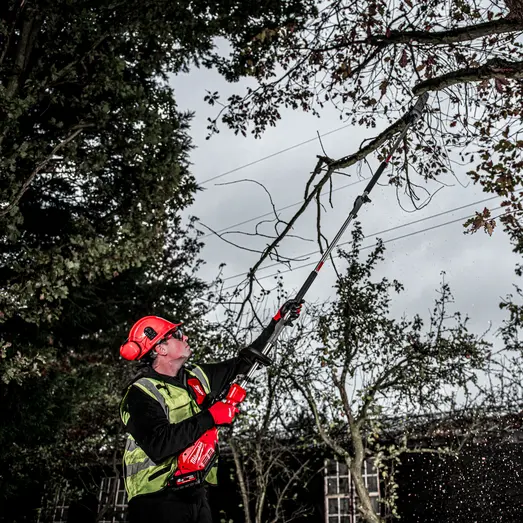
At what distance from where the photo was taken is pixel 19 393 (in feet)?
36.3

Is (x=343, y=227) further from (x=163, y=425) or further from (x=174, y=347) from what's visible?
(x=163, y=425)

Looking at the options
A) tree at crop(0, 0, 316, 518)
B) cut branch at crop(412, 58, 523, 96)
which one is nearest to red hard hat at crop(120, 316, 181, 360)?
cut branch at crop(412, 58, 523, 96)

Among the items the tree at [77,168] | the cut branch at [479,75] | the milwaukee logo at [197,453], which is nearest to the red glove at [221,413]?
the milwaukee logo at [197,453]

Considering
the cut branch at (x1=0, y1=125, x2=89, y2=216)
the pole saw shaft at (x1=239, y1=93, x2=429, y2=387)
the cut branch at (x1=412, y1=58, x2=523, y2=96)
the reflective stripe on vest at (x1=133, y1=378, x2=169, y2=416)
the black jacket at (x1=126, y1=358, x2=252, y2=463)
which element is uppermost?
the cut branch at (x1=0, y1=125, x2=89, y2=216)

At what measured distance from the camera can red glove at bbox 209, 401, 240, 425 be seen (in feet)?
10.3

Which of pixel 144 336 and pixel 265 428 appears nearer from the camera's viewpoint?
pixel 144 336

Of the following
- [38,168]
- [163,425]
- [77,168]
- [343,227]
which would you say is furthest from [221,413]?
[77,168]

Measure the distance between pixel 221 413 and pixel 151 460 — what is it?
1.46ft

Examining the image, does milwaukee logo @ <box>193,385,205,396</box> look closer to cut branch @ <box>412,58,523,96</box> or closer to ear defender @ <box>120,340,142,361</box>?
ear defender @ <box>120,340,142,361</box>

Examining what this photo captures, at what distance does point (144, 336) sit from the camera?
3691mm

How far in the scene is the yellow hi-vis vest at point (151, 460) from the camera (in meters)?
3.17

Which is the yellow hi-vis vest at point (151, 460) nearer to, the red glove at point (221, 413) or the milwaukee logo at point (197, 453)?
the milwaukee logo at point (197, 453)

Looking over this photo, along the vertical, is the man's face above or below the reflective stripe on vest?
above

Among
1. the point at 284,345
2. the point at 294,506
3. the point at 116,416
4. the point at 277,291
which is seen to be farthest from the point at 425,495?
the point at 116,416
